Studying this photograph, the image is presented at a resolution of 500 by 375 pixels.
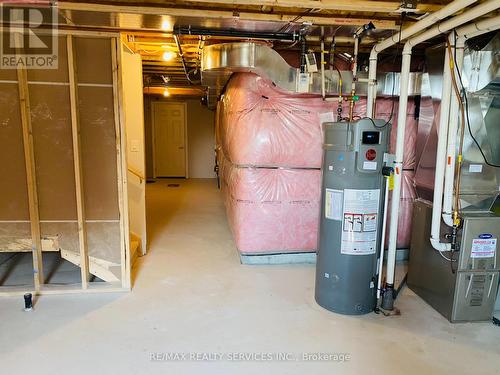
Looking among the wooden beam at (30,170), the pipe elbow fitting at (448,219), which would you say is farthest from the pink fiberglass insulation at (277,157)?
the wooden beam at (30,170)

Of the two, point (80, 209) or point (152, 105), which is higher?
point (152, 105)

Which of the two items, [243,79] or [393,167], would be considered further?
[243,79]

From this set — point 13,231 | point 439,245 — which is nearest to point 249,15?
point 439,245

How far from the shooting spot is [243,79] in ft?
11.0

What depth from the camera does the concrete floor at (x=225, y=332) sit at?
203 centimetres

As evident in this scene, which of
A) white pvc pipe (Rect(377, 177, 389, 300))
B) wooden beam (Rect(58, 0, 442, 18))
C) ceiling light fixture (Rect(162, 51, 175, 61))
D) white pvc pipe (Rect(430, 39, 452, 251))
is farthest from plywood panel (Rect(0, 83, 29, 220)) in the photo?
white pvc pipe (Rect(430, 39, 452, 251))

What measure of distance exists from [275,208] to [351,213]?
1116 mm

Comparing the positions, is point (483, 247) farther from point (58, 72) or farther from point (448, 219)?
point (58, 72)

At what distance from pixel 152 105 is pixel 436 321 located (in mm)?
8242

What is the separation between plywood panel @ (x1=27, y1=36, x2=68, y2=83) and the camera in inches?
102

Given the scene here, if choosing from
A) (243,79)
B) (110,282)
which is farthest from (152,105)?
(110,282)

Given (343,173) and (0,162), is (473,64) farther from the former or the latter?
(0,162)

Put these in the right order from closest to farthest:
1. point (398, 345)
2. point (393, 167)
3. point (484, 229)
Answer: point (398, 345) < point (484, 229) < point (393, 167)

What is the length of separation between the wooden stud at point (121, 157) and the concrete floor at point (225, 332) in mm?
274
